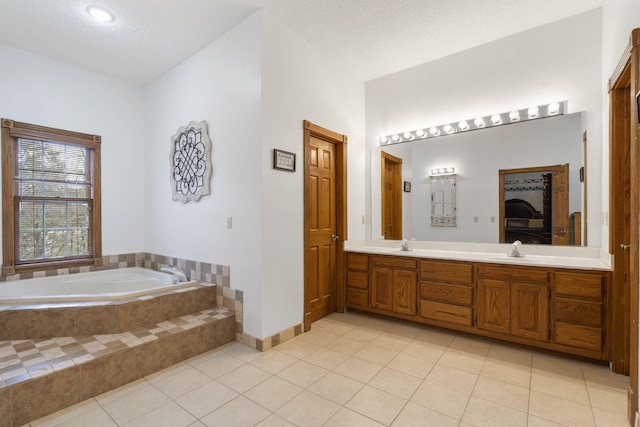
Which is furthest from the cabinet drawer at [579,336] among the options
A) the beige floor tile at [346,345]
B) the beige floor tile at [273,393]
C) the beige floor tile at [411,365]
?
the beige floor tile at [273,393]

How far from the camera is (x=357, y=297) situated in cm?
344

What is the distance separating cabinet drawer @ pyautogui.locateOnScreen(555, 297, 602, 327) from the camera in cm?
221

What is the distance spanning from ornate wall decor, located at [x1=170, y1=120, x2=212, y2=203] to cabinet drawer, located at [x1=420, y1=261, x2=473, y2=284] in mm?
2301

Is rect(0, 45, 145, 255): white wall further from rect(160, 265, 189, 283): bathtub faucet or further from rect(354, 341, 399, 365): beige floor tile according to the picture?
rect(354, 341, 399, 365): beige floor tile

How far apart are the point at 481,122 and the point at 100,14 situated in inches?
145

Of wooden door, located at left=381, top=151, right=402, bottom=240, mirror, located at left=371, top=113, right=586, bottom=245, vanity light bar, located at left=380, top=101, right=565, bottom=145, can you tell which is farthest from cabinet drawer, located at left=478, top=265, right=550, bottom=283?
vanity light bar, located at left=380, top=101, right=565, bottom=145

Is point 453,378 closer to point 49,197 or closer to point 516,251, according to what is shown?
point 516,251

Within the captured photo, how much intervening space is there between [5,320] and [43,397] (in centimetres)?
91

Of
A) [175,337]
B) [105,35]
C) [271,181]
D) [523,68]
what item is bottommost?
[175,337]

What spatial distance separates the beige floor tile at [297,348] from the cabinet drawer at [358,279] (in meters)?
0.95

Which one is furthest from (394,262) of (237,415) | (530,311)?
(237,415)

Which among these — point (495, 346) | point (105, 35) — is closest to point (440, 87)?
point (495, 346)

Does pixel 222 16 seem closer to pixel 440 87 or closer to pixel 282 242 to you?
pixel 282 242

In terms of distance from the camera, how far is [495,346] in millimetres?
2635
